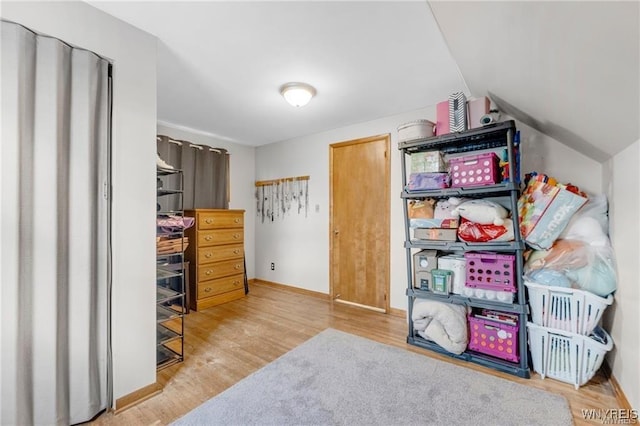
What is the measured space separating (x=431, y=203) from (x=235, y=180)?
3.12m

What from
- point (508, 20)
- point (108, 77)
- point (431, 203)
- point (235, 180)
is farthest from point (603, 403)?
point (235, 180)

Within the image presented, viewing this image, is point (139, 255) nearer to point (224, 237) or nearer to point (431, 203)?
point (224, 237)

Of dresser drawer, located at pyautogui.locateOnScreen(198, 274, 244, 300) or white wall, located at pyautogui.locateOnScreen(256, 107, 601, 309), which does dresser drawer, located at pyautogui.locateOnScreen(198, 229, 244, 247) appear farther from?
white wall, located at pyautogui.locateOnScreen(256, 107, 601, 309)

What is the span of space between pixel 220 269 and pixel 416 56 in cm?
318

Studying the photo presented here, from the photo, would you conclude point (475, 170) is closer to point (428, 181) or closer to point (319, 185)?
point (428, 181)

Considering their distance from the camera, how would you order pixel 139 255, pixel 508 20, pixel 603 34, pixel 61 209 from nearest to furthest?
1. pixel 603 34
2. pixel 508 20
3. pixel 61 209
4. pixel 139 255

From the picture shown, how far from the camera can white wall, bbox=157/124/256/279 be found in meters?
4.39

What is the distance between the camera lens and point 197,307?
10.9 feet

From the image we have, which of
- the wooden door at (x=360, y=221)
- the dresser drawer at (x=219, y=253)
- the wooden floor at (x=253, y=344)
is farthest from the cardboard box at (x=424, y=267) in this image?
the dresser drawer at (x=219, y=253)

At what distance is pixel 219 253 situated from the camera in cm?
361

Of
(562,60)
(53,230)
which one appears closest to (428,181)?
(562,60)

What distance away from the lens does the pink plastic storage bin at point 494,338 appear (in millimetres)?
2014

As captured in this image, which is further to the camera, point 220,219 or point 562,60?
point 220,219

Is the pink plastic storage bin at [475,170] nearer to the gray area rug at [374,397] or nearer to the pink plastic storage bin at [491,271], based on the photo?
the pink plastic storage bin at [491,271]
